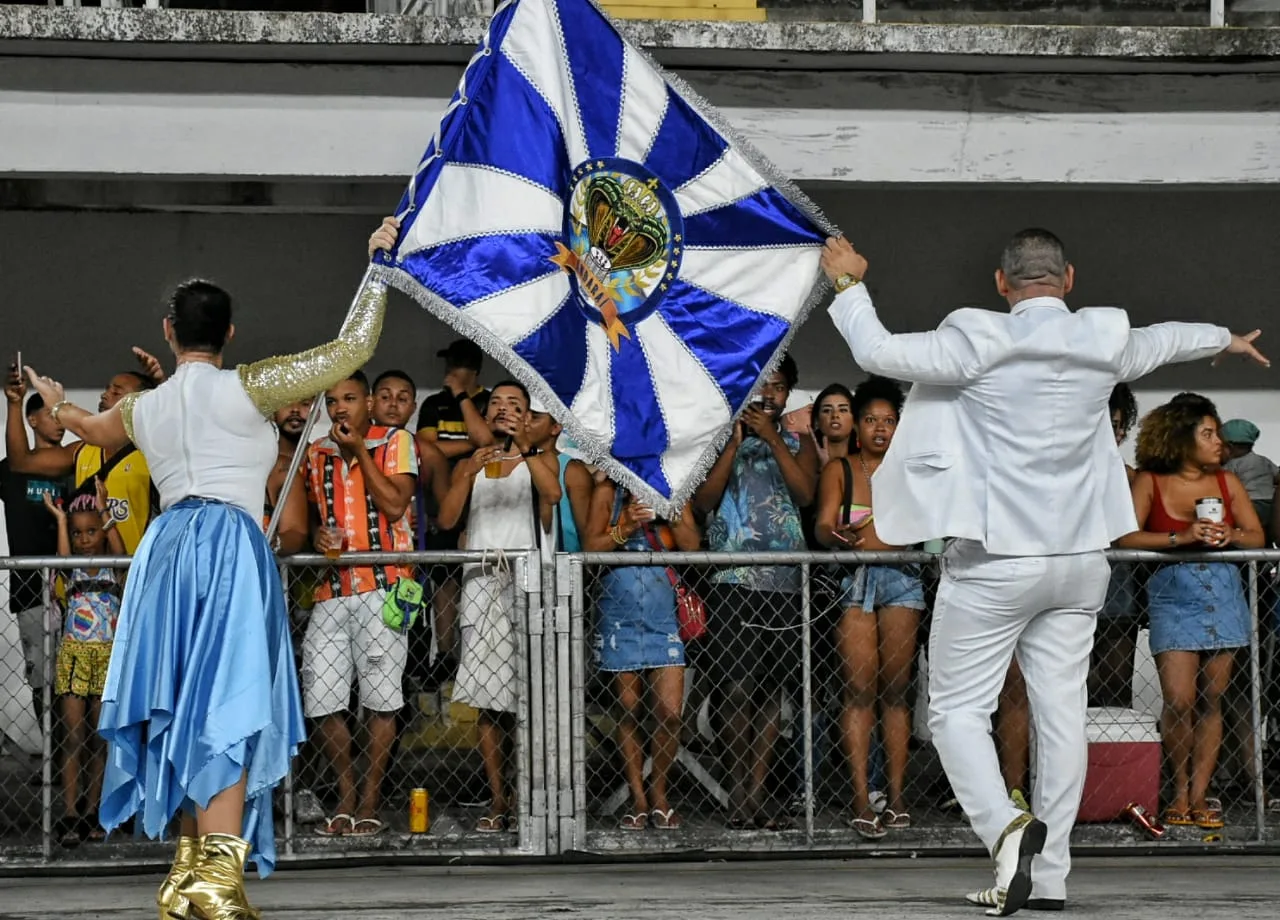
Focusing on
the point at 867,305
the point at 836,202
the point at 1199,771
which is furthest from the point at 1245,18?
the point at 867,305

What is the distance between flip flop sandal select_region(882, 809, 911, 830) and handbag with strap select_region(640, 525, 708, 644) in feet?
3.48

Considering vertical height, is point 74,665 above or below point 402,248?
below

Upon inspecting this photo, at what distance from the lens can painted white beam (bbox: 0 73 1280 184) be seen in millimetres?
8117

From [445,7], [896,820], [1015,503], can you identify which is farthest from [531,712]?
[445,7]

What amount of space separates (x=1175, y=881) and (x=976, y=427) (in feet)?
6.95

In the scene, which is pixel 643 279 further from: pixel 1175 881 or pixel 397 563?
pixel 1175 881

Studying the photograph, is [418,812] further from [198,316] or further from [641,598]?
[198,316]

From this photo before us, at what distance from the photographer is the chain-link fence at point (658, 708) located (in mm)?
7312

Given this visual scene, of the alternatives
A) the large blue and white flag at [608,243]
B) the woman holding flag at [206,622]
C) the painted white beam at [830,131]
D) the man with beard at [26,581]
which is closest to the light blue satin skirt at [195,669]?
the woman holding flag at [206,622]

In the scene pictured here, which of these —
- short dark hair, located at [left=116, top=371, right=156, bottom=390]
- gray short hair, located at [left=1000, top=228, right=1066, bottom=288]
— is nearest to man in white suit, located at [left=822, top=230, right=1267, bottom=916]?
gray short hair, located at [left=1000, top=228, right=1066, bottom=288]

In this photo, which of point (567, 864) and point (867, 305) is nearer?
point (867, 305)

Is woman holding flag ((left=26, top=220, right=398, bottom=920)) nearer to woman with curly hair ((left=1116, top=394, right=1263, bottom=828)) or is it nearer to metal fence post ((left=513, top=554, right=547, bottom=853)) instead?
metal fence post ((left=513, top=554, right=547, bottom=853))

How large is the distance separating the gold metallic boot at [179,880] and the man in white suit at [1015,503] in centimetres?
233

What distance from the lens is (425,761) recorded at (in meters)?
8.46
